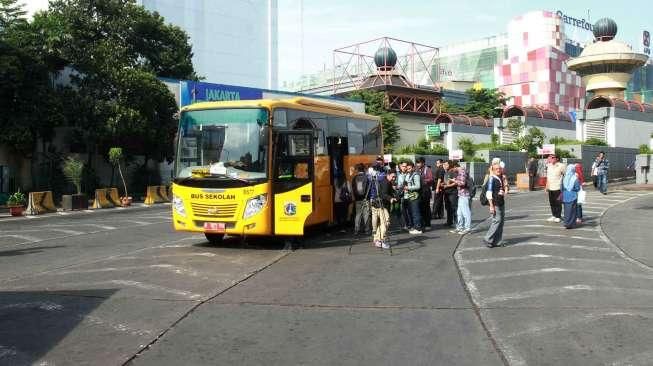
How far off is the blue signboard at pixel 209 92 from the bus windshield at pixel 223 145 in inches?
1043

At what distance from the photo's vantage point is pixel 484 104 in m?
66.2

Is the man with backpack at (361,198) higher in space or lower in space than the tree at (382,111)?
lower

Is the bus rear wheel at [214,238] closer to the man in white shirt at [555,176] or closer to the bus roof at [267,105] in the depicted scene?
the bus roof at [267,105]

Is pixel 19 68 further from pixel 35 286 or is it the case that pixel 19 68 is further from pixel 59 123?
pixel 35 286

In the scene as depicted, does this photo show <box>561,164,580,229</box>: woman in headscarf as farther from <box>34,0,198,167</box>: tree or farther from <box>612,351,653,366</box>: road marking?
<box>34,0,198,167</box>: tree

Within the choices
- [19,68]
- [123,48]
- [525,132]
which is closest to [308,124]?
[19,68]

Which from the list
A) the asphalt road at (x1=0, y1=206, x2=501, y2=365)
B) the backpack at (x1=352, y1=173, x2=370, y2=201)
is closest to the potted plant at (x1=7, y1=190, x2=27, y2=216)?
the asphalt road at (x1=0, y1=206, x2=501, y2=365)

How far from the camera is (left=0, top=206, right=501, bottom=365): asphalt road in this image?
5.82m

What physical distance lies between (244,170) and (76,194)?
19.5 m

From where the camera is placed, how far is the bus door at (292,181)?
1258 centimetres

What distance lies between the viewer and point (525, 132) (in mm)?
44656

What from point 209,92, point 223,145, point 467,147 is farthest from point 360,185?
point 467,147

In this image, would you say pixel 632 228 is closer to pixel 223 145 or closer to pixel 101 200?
pixel 223 145

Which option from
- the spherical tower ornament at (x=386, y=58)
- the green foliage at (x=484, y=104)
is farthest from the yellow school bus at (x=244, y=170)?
the green foliage at (x=484, y=104)
